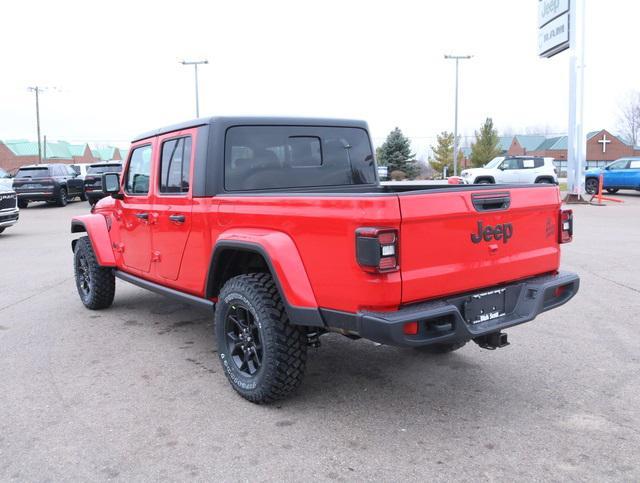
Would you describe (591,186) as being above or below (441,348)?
above

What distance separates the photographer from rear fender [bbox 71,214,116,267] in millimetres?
5893

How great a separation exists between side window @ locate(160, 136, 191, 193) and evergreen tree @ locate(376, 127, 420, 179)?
143 feet

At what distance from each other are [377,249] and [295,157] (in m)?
1.99

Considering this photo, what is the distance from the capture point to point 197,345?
5145 mm

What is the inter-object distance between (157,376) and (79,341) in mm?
1347

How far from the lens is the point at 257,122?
14.9 feet

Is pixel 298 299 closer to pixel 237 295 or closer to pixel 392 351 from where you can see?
pixel 237 295

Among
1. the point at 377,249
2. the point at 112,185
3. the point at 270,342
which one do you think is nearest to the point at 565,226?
the point at 377,249

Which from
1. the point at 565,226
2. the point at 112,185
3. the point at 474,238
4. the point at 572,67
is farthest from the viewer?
the point at 572,67

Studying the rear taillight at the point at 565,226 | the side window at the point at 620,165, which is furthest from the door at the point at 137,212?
the side window at the point at 620,165

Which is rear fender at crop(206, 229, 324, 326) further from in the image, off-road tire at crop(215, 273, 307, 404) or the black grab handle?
the black grab handle

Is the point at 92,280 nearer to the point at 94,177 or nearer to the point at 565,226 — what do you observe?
the point at 565,226

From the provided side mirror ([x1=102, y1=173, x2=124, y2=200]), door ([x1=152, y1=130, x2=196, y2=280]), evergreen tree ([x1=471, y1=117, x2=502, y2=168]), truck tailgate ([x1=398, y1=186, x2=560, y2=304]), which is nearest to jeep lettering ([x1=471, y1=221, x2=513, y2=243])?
truck tailgate ([x1=398, y1=186, x2=560, y2=304])

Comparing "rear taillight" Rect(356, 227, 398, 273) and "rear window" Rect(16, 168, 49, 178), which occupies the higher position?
"rear window" Rect(16, 168, 49, 178)
